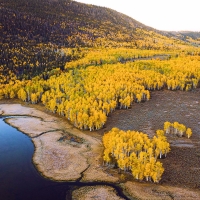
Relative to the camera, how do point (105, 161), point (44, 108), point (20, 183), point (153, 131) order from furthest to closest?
point (44, 108)
point (153, 131)
point (105, 161)
point (20, 183)

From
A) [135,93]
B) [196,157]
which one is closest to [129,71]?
[135,93]

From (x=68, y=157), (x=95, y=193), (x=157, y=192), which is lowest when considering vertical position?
(x=68, y=157)

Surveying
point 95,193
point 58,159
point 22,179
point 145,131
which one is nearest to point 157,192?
point 95,193

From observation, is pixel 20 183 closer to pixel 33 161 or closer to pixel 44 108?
pixel 33 161

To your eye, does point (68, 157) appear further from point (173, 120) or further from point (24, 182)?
point (173, 120)

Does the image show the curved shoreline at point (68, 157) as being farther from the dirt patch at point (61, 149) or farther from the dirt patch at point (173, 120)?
the dirt patch at point (173, 120)

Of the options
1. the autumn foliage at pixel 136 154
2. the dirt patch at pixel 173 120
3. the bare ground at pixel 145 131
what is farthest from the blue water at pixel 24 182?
the dirt patch at pixel 173 120
